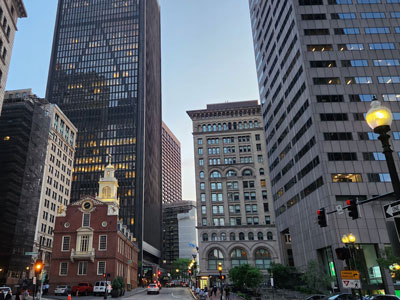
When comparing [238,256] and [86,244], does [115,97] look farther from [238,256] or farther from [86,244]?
[86,244]

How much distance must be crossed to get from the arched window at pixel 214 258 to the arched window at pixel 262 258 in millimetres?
9934

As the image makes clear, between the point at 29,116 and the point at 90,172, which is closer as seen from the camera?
the point at 29,116

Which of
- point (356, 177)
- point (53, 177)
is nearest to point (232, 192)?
point (356, 177)

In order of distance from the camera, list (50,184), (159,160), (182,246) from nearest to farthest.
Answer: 1. (50,184)
2. (159,160)
3. (182,246)

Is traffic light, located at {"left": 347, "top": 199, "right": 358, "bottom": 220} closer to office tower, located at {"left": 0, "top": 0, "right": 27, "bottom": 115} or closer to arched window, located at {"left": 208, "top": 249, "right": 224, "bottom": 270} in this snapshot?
office tower, located at {"left": 0, "top": 0, "right": 27, "bottom": 115}

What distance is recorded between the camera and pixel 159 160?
178250 mm

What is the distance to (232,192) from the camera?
10431 cm

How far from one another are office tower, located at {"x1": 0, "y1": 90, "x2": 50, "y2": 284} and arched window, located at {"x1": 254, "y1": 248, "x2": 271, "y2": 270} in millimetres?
58816

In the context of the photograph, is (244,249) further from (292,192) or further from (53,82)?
(53,82)

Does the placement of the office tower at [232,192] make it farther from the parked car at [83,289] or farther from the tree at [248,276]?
the parked car at [83,289]

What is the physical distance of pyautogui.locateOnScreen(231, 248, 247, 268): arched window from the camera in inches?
3732

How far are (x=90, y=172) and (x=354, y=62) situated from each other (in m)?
109

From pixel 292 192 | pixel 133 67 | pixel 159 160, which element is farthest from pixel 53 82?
pixel 292 192

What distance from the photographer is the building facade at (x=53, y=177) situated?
3735 inches
